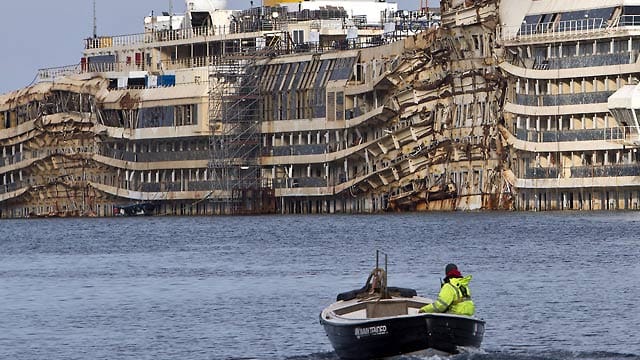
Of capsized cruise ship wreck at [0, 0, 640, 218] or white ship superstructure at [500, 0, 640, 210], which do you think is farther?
capsized cruise ship wreck at [0, 0, 640, 218]

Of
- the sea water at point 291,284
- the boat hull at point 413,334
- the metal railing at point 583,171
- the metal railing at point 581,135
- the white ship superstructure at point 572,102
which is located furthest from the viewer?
the white ship superstructure at point 572,102

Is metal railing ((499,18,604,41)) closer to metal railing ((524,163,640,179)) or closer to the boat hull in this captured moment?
metal railing ((524,163,640,179))

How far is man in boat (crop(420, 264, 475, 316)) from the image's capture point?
195ft

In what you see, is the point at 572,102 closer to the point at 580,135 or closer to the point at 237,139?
the point at 580,135

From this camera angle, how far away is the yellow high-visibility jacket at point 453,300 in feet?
194

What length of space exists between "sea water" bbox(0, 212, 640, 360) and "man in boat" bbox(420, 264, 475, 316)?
128 cm

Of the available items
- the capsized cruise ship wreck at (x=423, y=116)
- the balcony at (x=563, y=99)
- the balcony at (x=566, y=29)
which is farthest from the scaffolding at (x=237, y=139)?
the balcony at (x=563, y=99)

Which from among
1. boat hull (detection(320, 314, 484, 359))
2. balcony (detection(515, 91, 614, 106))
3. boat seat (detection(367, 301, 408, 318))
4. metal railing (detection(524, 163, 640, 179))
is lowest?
boat hull (detection(320, 314, 484, 359))

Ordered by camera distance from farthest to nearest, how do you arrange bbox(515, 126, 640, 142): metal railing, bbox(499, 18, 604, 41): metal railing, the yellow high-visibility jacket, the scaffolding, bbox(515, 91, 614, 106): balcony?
1. the scaffolding
2. bbox(515, 91, 614, 106): balcony
3. bbox(499, 18, 604, 41): metal railing
4. bbox(515, 126, 640, 142): metal railing
5. the yellow high-visibility jacket

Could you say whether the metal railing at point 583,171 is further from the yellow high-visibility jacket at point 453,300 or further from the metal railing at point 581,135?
the yellow high-visibility jacket at point 453,300

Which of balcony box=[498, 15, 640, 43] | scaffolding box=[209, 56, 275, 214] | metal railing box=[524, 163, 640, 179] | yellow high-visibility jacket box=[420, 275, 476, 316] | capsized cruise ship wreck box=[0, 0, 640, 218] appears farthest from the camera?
scaffolding box=[209, 56, 275, 214]

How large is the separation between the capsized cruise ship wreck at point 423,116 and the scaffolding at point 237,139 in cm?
15

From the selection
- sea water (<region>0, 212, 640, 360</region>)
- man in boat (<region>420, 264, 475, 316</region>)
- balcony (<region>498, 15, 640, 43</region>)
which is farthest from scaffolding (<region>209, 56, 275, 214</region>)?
man in boat (<region>420, 264, 475, 316</region>)

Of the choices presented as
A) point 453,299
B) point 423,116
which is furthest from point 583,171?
point 453,299
